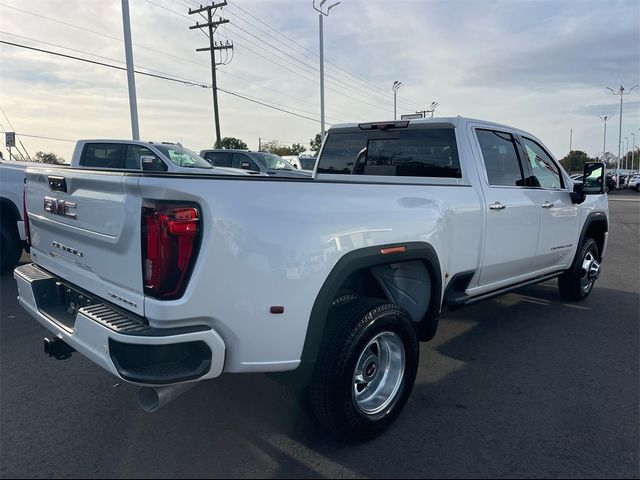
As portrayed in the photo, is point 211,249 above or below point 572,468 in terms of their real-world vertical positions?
above

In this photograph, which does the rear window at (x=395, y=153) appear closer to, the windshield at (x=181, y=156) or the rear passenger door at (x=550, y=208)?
the rear passenger door at (x=550, y=208)

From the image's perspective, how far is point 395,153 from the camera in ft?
15.3

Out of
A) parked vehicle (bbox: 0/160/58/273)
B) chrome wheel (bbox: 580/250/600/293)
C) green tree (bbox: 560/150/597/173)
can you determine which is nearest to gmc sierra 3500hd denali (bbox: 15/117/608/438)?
chrome wheel (bbox: 580/250/600/293)

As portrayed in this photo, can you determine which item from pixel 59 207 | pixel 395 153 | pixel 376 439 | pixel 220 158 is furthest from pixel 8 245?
pixel 220 158

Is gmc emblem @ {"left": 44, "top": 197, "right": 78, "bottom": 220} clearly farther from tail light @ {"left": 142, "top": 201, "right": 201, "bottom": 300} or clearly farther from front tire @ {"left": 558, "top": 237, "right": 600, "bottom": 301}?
front tire @ {"left": 558, "top": 237, "right": 600, "bottom": 301}

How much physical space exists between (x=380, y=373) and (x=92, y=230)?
1.93 m

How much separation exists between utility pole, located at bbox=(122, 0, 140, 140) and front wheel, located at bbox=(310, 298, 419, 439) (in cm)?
1437

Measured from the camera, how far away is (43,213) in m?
3.26

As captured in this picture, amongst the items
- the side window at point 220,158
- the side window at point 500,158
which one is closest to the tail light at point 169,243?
the side window at point 500,158

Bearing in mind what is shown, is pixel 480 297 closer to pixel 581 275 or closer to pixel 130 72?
pixel 581 275

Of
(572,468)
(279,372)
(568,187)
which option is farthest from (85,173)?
(568,187)

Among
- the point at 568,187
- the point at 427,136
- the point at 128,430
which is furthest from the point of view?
the point at 568,187

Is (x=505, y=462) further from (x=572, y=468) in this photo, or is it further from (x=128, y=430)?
(x=128, y=430)

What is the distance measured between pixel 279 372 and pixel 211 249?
841 mm
